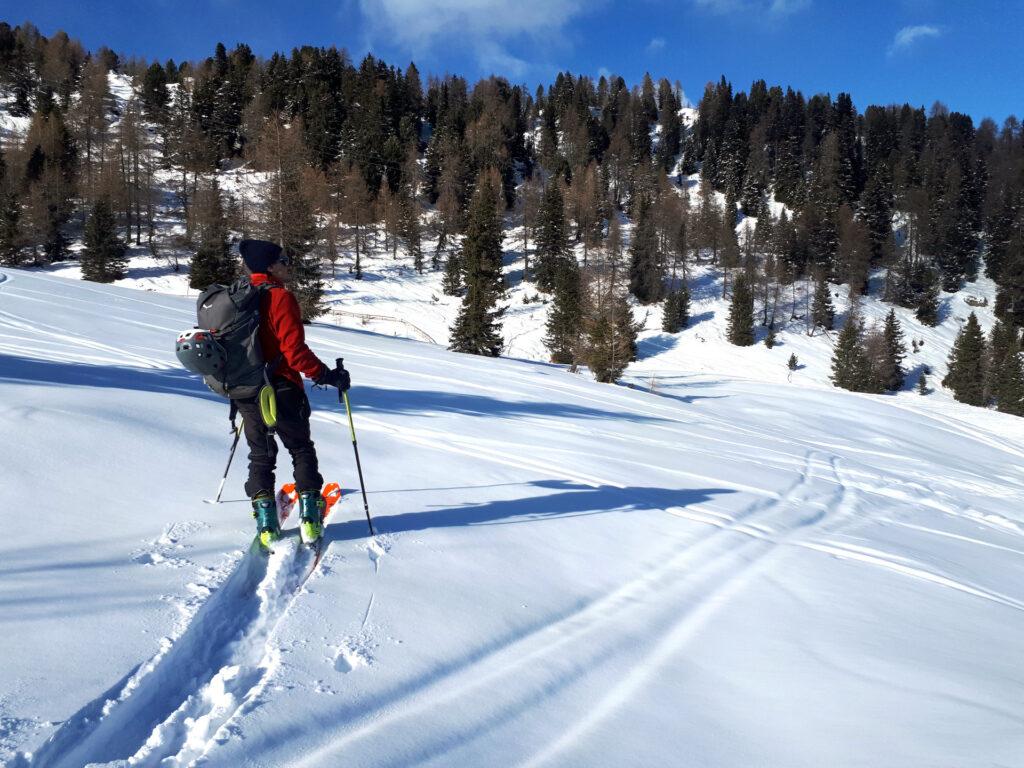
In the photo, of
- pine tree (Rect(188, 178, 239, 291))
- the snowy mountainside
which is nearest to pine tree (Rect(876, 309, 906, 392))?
the snowy mountainside

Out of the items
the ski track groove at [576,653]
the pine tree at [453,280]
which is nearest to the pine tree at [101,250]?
the pine tree at [453,280]

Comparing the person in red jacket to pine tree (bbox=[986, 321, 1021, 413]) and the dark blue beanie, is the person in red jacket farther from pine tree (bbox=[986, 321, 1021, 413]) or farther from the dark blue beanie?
pine tree (bbox=[986, 321, 1021, 413])

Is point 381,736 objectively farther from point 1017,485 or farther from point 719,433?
point 1017,485

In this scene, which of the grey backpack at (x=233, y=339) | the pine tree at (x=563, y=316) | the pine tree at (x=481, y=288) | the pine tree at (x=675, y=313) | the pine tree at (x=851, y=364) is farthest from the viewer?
the pine tree at (x=675, y=313)

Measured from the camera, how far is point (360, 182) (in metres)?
56.1

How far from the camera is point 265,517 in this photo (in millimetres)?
3566

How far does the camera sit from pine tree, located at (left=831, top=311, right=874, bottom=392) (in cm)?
4322

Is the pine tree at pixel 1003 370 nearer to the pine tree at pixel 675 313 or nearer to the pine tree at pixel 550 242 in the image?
the pine tree at pixel 675 313

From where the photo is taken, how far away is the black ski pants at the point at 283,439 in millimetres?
3617

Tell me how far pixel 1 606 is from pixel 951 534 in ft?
26.9

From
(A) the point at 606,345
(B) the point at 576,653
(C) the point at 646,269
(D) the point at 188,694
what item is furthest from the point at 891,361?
(D) the point at 188,694

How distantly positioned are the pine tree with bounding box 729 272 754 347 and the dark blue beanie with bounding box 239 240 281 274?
49.5 meters

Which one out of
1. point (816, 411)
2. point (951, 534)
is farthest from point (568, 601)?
point (816, 411)

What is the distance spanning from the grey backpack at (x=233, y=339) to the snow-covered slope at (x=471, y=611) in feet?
3.17
